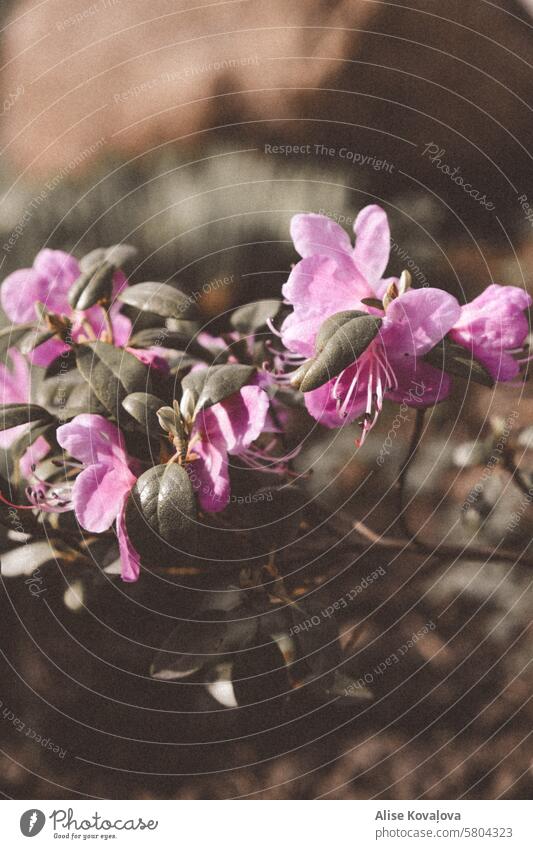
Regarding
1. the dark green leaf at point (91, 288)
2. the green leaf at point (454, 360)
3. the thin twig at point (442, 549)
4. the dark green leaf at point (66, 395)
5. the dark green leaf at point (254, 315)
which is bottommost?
the thin twig at point (442, 549)

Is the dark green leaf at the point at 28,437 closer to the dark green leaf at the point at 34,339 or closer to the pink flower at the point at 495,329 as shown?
the dark green leaf at the point at 34,339

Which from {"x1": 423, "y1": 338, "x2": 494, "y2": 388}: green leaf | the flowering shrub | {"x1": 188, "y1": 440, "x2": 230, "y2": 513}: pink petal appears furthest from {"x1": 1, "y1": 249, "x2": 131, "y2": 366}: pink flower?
{"x1": 423, "y1": 338, "x2": 494, "y2": 388}: green leaf

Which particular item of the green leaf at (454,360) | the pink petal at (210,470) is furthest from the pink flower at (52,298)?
the green leaf at (454,360)

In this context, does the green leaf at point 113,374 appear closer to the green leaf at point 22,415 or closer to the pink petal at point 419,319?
the green leaf at point 22,415

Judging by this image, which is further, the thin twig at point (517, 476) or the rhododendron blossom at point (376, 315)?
the thin twig at point (517, 476)

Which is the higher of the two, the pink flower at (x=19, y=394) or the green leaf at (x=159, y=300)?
the green leaf at (x=159, y=300)

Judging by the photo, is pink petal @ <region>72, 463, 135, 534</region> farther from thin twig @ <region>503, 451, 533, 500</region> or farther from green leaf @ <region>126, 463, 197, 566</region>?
thin twig @ <region>503, 451, 533, 500</region>
